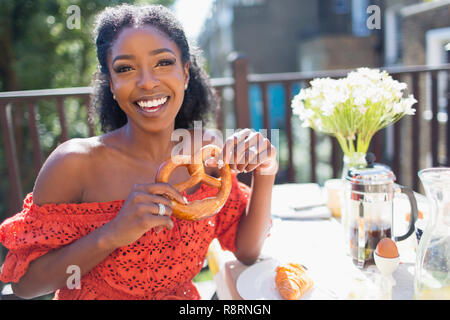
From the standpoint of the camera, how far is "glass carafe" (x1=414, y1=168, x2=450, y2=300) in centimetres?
98

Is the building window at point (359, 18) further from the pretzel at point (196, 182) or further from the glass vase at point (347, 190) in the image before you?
the pretzel at point (196, 182)

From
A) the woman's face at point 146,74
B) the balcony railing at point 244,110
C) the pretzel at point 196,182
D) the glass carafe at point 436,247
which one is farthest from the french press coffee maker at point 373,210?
the balcony railing at point 244,110

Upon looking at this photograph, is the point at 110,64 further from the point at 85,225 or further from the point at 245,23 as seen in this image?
the point at 245,23

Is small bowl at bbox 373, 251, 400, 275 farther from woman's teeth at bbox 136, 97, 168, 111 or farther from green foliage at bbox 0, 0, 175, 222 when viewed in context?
green foliage at bbox 0, 0, 175, 222

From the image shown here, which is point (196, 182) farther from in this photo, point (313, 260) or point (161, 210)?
point (313, 260)

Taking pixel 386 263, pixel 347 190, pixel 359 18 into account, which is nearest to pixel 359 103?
pixel 347 190

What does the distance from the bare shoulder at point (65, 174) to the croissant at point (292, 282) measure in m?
0.89

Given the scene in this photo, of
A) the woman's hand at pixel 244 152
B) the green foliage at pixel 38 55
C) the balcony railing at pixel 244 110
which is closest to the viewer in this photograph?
the woman's hand at pixel 244 152

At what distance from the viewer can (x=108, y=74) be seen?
1622mm

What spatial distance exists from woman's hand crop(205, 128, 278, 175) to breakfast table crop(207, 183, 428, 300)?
1.30ft

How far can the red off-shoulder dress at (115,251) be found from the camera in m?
1.40

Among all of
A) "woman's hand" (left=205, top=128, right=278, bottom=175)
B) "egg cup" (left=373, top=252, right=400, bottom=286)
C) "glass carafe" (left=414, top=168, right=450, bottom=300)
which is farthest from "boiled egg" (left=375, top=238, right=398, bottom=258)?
"woman's hand" (left=205, top=128, right=278, bottom=175)

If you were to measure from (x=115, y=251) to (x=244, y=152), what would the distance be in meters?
0.64

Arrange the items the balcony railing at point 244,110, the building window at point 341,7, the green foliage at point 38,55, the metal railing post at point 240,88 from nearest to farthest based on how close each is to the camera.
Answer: the balcony railing at point 244,110 < the metal railing post at point 240,88 < the green foliage at point 38,55 < the building window at point 341,7
